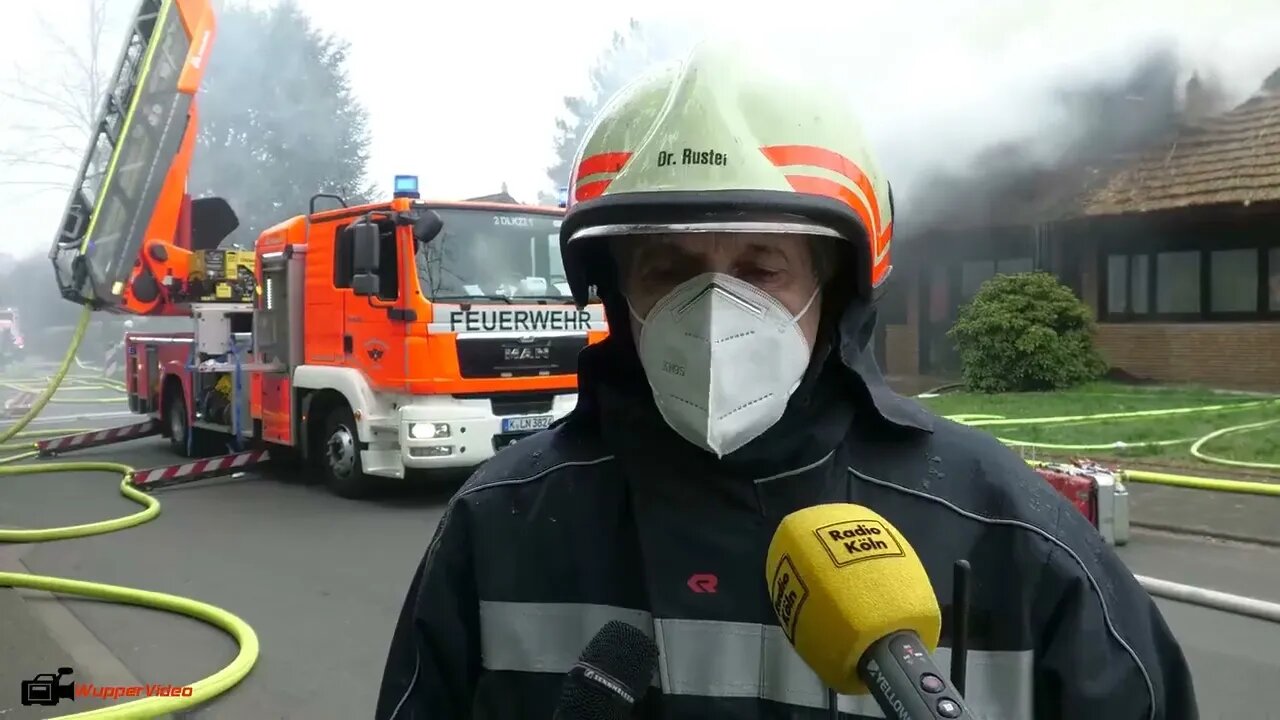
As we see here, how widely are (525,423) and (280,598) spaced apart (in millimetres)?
3056

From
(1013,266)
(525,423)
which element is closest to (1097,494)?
(525,423)

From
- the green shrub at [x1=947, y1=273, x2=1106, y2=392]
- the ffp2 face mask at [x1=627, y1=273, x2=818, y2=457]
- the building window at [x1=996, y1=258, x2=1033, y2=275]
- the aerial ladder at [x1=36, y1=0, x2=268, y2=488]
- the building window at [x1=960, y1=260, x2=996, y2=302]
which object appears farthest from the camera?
the building window at [x1=960, y1=260, x2=996, y2=302]

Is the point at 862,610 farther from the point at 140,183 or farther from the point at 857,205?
the point at 140,183

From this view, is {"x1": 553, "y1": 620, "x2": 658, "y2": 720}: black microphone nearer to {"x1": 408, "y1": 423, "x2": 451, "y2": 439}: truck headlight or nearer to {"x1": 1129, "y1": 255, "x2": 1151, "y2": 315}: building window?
{"x1": 408, "y1": 423, "x2": 451, "y2": 439}: truck headlight

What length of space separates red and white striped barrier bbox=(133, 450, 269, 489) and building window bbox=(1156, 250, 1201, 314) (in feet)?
44.2

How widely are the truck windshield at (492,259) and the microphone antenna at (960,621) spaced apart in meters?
7.61

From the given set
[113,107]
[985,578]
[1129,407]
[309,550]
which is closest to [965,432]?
[985,578]

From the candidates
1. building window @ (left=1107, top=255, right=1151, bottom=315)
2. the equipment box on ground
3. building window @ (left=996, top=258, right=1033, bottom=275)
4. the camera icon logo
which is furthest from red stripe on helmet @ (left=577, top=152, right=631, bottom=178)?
building window @ (left=996, top=258, right=1033, bottom=275)

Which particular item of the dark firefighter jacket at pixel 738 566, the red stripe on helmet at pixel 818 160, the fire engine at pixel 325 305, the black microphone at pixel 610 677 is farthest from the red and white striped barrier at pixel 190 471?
the black microphone at pixel 610 677

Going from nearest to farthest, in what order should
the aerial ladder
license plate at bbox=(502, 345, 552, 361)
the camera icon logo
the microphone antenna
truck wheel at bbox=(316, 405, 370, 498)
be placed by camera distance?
1. the microphone antenna
2. the camera icon logo
3. license plate at bbox=(502, 345, 552, 361)
4. truck wheel at bbox=(316, 405, 370, 498)
5. the aerial ladder

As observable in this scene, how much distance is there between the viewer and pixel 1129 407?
12.9 metres

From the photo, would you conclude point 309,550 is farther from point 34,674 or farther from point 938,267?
point 938,267

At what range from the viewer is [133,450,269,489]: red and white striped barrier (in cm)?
970

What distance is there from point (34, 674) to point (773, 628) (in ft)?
14.7
